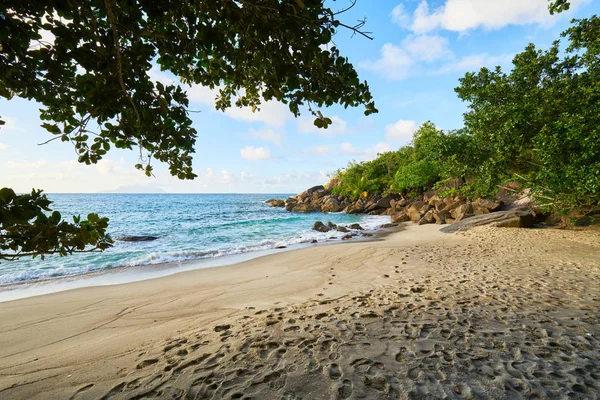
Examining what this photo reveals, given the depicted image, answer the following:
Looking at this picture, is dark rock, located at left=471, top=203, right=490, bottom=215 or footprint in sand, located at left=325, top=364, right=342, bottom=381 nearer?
footprint in sand, located at left=325, top=364, right=342, bottom=381

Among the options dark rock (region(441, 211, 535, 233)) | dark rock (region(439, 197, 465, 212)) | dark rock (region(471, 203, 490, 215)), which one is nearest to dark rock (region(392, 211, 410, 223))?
dark rock (region(439, 197, 465, 212))

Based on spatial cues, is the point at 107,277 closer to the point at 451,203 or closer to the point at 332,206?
the point at 451,203

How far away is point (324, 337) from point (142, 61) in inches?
144

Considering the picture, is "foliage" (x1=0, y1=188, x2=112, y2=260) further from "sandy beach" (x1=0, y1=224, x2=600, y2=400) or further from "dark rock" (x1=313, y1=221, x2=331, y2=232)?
"dark rock" (x1=313, y1=221, x2=331, y2=232)

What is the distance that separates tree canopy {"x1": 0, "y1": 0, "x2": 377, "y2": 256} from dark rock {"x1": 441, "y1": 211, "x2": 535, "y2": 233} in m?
15.0

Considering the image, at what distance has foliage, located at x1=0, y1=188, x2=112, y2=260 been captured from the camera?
5.07ft

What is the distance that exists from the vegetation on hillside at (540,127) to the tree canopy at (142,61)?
31.8 feet

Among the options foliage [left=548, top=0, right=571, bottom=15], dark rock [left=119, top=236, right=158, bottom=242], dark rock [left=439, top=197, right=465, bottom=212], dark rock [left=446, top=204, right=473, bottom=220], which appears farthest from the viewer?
dark rock [left=439, top=197, right=465, bottom=212]

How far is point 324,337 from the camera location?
3531mm

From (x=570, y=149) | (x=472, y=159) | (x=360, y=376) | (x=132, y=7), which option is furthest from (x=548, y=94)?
(x=132, y=7)

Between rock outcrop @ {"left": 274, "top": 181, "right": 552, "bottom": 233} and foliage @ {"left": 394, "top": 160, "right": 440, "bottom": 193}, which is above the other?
foliage @ {"left": 394, "top": 160, "right": 440, "bottom": 193}

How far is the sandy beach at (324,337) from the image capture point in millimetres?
2613

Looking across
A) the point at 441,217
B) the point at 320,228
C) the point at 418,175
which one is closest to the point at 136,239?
the point at 320,228

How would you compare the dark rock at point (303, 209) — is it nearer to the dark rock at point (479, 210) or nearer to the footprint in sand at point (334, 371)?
the dark rock at point (479, 210)
